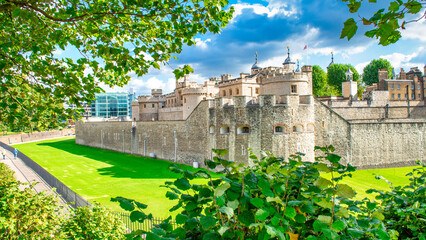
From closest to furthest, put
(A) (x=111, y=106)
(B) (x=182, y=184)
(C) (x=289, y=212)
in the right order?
(C) (x=289, y=212), (B) (x=182, y=184), (A) (x=111, y=106)

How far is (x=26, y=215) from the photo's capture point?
243 inches

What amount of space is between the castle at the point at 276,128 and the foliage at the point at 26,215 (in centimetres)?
1591

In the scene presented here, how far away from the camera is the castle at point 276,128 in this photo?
69.7 ft

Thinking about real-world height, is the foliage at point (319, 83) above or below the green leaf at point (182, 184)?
above

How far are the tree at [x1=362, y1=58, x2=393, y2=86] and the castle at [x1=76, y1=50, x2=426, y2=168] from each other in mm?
30862

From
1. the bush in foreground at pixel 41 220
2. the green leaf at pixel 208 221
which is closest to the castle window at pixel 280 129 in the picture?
the bush in foreground at pixel 41 220

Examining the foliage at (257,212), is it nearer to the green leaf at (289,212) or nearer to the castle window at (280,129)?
the green leaf at (289,212)

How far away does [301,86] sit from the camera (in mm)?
24109

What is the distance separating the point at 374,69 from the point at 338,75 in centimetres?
837

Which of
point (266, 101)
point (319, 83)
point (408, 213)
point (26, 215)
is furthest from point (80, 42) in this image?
point (319, 83)

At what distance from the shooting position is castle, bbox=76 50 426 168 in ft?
69.7

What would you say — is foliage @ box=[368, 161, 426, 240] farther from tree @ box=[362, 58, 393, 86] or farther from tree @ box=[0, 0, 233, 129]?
tree @ box=[362, 58, 393, 86]

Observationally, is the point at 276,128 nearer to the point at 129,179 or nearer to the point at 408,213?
the point at 129,179

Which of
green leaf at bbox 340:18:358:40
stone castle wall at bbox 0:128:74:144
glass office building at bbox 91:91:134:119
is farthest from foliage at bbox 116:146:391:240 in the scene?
glass office building at bbox 91:91:134:119
